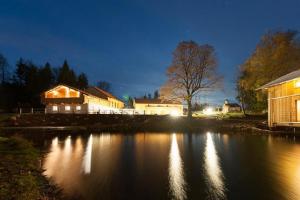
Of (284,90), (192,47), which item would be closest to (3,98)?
(192,47)

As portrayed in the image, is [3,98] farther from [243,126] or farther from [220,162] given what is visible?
[220,162]

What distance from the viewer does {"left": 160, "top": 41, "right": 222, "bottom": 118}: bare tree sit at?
43438mm

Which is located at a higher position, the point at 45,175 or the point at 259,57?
the point at 259,57

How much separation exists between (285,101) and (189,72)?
19.3 m

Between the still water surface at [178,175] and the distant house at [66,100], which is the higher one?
the distant house at [66,100]

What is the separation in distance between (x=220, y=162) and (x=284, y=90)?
18.2 m

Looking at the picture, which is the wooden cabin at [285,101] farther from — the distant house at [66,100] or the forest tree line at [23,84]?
the forest tree line at [23,84]

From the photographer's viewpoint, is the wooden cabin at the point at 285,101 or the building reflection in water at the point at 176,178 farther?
the wooden cabin at the point at 285,101

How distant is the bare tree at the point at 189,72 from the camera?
143 ft

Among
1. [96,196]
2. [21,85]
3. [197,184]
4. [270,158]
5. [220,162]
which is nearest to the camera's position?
[96,196]

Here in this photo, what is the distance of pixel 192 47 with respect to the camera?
4344 cm

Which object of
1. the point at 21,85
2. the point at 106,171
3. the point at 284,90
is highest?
the point at 21,85

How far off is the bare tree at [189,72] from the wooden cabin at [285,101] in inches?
588

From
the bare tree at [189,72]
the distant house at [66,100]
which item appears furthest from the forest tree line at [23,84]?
the bare tree at [189,72]
